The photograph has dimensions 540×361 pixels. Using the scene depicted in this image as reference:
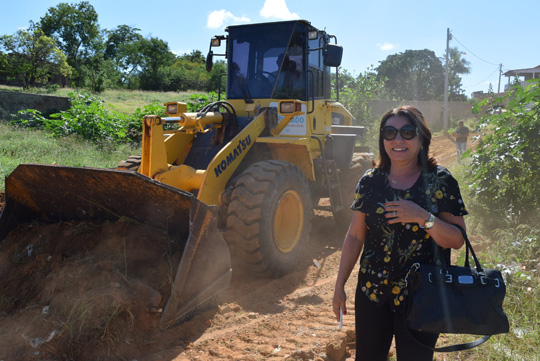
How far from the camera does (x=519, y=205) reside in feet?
20.7

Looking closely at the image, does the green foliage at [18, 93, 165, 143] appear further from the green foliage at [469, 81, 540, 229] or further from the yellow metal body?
the green foliage at [469, 81, 540, 229]

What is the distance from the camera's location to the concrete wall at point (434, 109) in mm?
30620

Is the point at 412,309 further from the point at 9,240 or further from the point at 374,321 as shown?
the point at 9,240

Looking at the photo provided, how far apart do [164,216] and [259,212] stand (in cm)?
101

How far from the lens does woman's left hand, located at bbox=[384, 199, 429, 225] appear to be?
213 centimetres

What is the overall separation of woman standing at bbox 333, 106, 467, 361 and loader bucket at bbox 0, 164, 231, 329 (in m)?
1.61

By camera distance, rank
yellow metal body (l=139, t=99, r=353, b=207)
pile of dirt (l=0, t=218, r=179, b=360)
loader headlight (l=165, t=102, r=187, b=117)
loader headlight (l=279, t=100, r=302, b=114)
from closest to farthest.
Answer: pile of dirt (l=0, t=218, r=179, b=360) → yellow metal body (l=139, t=99, r=353, b=207) → loader headlight (l=165, t=102, r=187, b=117) → loader headlight (l=279, t=100, r=302, b=114)

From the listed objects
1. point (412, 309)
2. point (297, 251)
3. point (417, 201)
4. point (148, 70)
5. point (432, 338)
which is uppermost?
point (148, 70)

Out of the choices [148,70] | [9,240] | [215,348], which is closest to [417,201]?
[215,348]

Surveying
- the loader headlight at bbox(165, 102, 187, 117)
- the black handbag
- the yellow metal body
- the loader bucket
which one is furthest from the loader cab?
the black handbag

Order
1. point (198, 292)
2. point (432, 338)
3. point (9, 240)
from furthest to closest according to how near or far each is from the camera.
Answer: point (9, 240), point (198, 292), point (432, 338)

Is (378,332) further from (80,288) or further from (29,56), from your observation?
(29,56)

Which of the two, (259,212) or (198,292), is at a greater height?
(259,212)

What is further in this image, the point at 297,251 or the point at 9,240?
the point at 297,251
